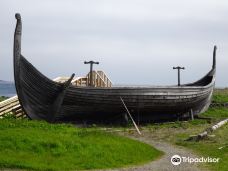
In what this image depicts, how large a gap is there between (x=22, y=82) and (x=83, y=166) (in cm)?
900

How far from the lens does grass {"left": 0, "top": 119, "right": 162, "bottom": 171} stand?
12.7 m

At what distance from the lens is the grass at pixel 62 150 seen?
41.6ft

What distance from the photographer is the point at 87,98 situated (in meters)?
23.8

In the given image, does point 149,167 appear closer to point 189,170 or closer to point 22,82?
point 189,170

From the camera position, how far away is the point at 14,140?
14031 millimetres

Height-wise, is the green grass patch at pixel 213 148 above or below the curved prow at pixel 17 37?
below

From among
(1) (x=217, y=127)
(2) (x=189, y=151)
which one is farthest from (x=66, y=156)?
(1) (x=217, y=127)

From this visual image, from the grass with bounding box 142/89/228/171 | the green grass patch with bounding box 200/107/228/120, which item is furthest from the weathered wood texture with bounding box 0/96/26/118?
the green grass patch with bounding box 200/107/228/120

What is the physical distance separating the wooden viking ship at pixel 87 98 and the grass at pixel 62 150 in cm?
473

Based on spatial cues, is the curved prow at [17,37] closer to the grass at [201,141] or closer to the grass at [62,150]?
the grass at [62,150]

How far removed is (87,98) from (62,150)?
396 inches

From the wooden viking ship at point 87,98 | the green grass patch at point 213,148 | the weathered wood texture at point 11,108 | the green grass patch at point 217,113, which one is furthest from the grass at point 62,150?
the green grass patch at point 217,113

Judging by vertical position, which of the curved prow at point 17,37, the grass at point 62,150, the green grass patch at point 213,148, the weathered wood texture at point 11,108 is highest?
the curved prow at point 17,37

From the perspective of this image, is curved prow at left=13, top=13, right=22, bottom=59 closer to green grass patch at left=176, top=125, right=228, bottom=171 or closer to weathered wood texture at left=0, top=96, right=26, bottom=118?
weathered wood texture at left=0, top=96, right=26, bottom=118
